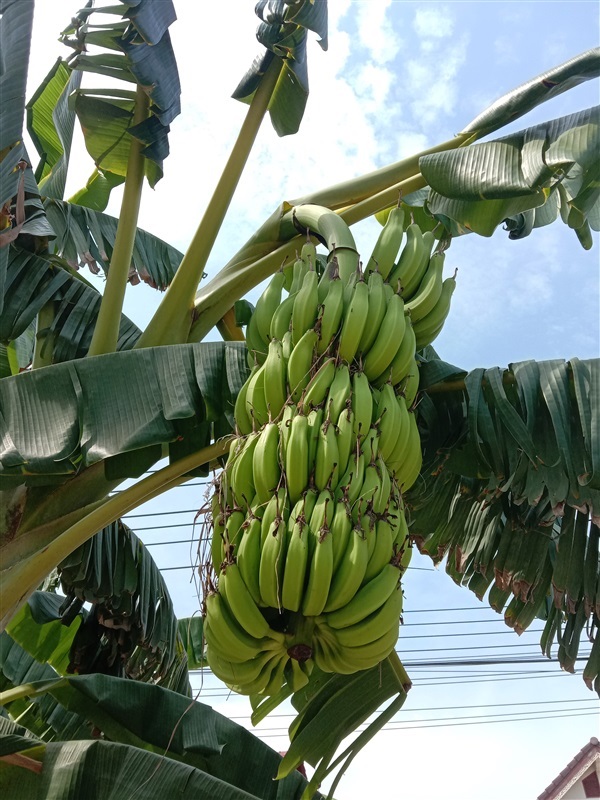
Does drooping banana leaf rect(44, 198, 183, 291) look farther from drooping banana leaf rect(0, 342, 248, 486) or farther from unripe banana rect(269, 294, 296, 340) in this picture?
unripe banana rect(269, 294, 296, 340)

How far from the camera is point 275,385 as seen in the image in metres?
2.04

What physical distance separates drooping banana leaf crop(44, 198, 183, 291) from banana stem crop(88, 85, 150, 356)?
57 cm

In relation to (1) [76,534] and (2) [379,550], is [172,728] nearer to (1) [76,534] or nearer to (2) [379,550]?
(1) [76,534]

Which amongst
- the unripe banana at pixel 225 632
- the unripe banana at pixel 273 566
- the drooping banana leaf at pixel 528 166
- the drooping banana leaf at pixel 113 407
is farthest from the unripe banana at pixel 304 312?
the drooping banana leaf at pixel 528 166

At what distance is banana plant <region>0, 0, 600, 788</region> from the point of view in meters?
2.47

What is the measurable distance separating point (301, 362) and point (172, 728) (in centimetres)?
175

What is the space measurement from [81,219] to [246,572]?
8.80 feet

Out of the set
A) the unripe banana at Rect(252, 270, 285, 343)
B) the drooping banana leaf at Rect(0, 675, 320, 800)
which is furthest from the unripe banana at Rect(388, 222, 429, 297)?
the drooping banana leaf at Rect(0, 675, 320, 800)

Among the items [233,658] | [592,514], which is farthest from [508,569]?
[233,658]

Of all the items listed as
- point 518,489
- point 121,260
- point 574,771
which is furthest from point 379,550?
point 574,771

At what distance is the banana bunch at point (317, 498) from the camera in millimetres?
1733

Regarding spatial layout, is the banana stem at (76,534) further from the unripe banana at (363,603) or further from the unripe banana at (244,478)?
the unripe banana at (363,603)

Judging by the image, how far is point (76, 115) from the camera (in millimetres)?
3586

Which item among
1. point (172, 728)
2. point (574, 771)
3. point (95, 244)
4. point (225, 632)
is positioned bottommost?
point (574, 771)
